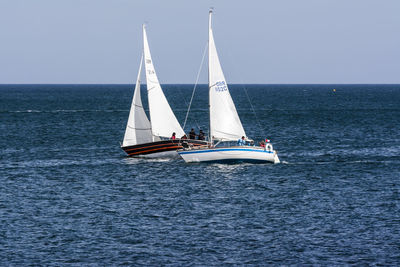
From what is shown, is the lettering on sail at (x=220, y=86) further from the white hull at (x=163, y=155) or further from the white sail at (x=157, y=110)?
the white hull at (x=163, y=155)

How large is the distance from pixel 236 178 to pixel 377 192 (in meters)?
12.8

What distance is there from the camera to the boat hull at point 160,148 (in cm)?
6756

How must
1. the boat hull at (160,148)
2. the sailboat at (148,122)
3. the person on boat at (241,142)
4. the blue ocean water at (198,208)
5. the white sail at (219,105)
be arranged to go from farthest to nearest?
the sailboat at (148,122)
the boat hull at (160,148)
the person on boat at (241,142)
the white sail at (219,105)
the blue ocean water at (198,208)

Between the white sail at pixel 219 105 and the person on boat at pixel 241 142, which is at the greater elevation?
the white sail at pixel 219 105

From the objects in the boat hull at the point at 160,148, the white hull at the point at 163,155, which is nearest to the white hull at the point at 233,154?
the boat hull at the point at 160,148

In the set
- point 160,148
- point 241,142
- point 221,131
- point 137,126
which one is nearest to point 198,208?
point 241,142

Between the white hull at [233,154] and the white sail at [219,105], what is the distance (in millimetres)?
2145

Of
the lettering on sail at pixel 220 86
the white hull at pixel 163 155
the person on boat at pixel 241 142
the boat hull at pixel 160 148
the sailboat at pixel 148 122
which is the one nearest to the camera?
the lettering on sail at pixel 220 86

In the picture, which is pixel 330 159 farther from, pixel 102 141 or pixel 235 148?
pixel 102 141

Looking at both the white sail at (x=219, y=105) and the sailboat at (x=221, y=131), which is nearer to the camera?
the white sail at (x=219, y=105)

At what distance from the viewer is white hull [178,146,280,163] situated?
6347 cm

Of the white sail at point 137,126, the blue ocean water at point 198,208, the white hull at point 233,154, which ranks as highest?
the white sail at point 137,126
